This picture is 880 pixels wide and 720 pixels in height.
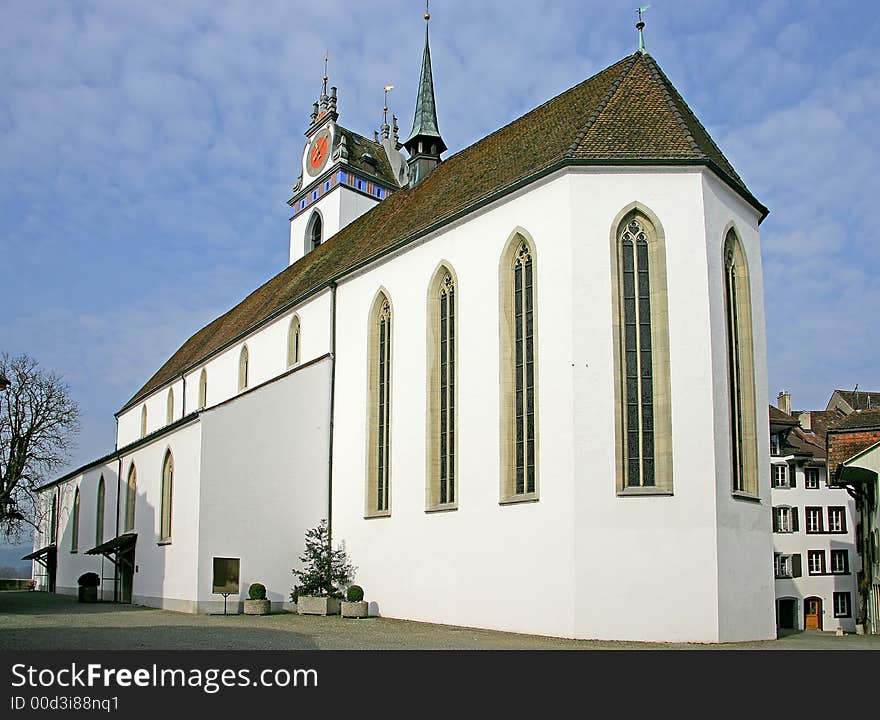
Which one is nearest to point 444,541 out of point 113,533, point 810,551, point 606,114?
point 606,114

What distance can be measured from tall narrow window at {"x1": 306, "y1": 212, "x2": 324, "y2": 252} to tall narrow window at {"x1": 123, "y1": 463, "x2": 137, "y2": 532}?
16857mm

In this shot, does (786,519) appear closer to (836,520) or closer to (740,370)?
(836,520)

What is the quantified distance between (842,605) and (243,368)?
33673 millimetres

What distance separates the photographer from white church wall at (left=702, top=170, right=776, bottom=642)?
17672 millimetres

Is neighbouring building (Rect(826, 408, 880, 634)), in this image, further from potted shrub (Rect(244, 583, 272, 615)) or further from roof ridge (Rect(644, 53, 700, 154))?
potted shrub (Rect(244, 583, 272, 615))

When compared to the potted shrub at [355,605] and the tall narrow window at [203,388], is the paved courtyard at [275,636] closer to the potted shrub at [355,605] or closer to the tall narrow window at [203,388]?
the potted shrub at [355,605]

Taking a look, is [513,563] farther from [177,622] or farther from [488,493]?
[177,622]

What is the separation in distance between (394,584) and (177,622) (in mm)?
5011

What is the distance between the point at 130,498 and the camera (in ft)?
102

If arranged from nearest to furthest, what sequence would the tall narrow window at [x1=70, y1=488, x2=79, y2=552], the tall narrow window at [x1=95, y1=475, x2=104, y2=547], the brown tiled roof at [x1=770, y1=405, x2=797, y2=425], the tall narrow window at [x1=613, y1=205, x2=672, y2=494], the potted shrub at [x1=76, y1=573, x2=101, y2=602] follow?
the tall narrow window at [x1=613, y1=205, x2=672, y2=494]
the potted shrub at [x1=76, y1=573, x2=101, y2=602]
the tall narrow window at [x1=95, y1=475, x2=104, y2=547]
the tall narrow window at [x1=70, y1=488, x2=79, y2=552]
the brown tiled roof at [x1=770, y1=405, x2=797, y2=425]

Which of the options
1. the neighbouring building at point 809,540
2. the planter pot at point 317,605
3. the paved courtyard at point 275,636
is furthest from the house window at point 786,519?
the planter pot at point 317,605

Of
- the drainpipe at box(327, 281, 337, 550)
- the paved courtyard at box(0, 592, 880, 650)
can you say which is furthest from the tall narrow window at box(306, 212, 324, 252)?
the paved courtyard at box(0, 592, 880, 650)

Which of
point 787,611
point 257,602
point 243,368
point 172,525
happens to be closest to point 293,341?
point 243,368

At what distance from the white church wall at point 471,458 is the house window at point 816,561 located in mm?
32615
